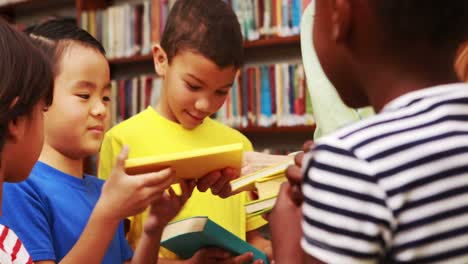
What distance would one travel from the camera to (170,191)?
4.16 feet

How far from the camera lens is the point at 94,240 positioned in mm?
1069

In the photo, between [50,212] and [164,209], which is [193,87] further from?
[50,212]

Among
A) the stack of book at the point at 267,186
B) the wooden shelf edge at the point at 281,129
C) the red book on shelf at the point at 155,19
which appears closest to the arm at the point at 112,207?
the stack of book at the point at 267,186

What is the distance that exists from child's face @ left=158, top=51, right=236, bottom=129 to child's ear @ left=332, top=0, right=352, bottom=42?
1070mm

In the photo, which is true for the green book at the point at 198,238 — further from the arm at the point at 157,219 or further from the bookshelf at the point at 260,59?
the bookshelf at the point at 260,59

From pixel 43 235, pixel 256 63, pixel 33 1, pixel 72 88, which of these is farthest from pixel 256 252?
pixel 33 1

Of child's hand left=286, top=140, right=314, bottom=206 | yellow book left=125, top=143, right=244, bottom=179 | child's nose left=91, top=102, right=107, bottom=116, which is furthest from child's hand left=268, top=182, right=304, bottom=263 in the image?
child's nose left=91, top=102, right=107, bottom=116

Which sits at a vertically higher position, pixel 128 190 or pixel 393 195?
pixel 393 195

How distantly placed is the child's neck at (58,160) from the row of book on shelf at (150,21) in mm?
1857

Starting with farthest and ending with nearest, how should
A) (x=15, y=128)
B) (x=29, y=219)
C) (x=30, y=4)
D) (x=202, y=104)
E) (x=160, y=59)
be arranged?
(x=30, y=4)
(x=160, y=59)
(x=202, y=104)
(x=29, y=219)
(x=15, y=128)

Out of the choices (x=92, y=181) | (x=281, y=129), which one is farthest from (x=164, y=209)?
(x=281, y=129)

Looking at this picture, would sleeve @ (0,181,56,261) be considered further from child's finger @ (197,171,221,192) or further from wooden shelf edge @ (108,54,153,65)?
wooden shelf edge @ (108,54,153,65)

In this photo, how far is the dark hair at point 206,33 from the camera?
1.66 metres

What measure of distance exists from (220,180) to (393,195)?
726 mm
